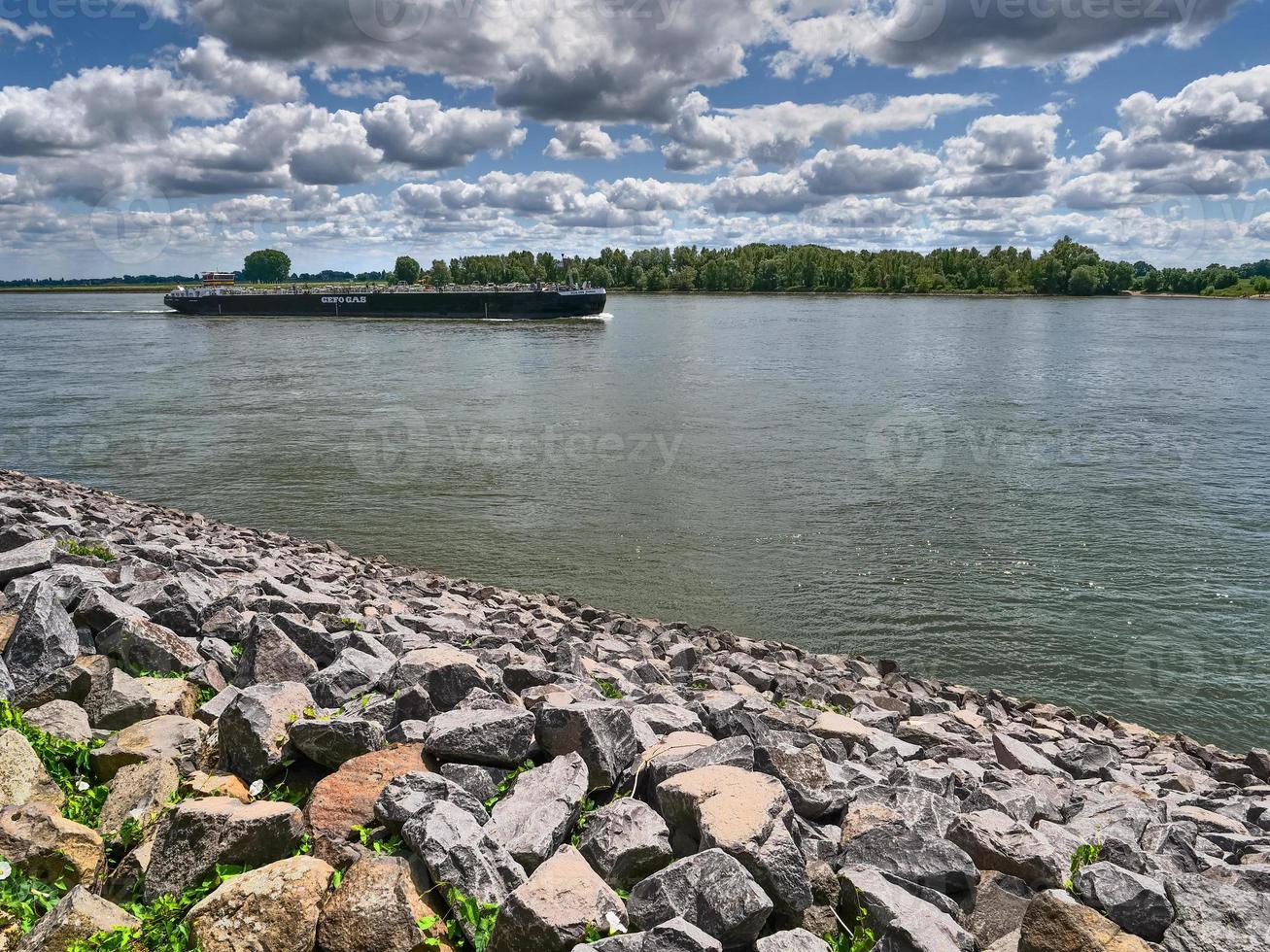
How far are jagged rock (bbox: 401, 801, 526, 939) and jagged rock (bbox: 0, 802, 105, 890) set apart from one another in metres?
1.57

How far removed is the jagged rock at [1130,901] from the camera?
4.54 metres

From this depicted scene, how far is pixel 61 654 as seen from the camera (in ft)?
20.3

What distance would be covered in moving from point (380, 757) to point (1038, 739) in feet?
25.5

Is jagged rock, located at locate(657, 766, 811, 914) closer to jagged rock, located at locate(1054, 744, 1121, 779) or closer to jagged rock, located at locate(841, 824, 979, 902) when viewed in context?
jagged rock, located at locate(841, 824, 979, 902)

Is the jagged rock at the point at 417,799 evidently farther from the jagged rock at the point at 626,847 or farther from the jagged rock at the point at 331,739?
the jagged rock at the point at 626,847

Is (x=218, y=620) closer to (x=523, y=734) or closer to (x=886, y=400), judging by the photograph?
(x=523, y=734)

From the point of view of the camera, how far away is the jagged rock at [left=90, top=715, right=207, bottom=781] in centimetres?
526

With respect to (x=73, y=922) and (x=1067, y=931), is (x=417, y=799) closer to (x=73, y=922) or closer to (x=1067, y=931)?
(x=73, y=922)

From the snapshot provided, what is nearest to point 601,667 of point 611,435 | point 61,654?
point 61,654

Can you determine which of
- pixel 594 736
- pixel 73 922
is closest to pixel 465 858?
pixel 594 736

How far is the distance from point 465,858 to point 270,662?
2952mm

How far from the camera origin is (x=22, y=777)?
4898 millimetres
